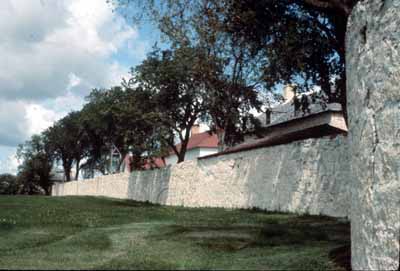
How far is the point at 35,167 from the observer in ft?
252

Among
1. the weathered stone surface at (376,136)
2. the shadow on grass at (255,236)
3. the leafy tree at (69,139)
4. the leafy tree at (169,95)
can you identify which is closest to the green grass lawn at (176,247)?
the shadow on grass at (255,236)

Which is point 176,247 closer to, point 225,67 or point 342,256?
point 342,256

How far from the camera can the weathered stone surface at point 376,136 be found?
4.47 meters

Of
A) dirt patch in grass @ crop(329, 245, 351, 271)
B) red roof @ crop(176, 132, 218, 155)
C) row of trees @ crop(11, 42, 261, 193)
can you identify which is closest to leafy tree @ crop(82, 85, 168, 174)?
row of trees @ crop(11, 42, 261, 193)

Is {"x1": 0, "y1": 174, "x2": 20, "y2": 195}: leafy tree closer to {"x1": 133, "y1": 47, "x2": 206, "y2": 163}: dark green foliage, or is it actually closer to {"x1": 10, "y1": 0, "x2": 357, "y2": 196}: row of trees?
{"x1": 10, "y1": 0, "x2": 357, "y2": 196}: row of trees

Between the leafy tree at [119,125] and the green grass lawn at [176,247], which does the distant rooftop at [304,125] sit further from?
the green grass lawn at [176,247]

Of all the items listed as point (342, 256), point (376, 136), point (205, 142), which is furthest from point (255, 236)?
point (205, 142)

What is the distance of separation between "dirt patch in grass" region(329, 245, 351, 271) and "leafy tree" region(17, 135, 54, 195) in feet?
236

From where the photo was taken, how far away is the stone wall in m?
12.4

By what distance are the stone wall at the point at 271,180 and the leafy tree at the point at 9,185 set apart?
58738 mm

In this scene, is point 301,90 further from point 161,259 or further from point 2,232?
point 161,259

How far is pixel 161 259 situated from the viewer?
575 centimetres

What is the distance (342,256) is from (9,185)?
270 feet

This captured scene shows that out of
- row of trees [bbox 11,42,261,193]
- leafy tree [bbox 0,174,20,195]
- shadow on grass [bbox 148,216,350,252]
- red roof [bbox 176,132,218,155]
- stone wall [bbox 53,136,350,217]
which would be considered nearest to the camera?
shadow on grass [bbox 148,216,350,252]
